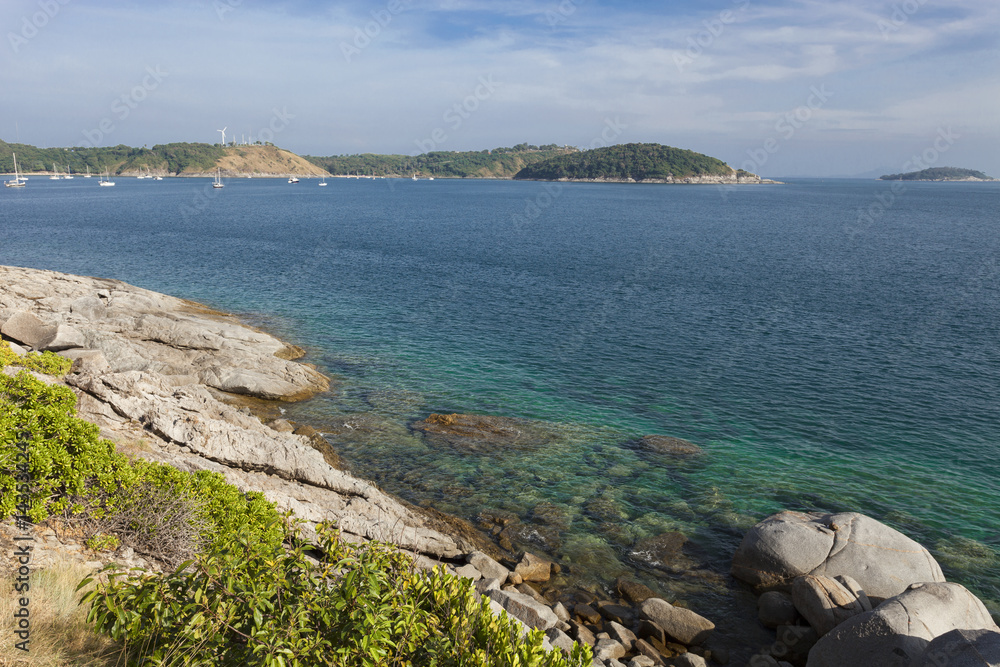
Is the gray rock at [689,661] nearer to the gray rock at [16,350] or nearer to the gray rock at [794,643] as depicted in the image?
the gray rock at [794,643]

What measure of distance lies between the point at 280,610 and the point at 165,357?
28877mm

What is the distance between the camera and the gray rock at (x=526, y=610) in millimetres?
15648

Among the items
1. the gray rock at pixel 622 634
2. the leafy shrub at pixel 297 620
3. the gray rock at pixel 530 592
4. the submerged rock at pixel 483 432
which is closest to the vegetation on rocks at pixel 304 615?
the leafy shrub at pixel 297 620

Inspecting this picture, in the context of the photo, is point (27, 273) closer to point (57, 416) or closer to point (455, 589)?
point (57, 416)

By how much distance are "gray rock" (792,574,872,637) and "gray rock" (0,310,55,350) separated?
32342mm

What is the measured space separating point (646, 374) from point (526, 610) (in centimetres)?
2391

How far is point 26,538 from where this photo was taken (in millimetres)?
11922

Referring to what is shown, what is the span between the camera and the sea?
23.2 m

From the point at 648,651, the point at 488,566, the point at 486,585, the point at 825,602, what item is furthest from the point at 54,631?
the point at 825,602

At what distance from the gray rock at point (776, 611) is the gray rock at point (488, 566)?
7.72 m

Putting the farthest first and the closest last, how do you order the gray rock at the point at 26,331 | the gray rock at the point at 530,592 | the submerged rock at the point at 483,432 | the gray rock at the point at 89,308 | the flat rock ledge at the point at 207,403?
the gray rock at the point at 89,308, the submerged rock at the point at 483,432, the gray rock at the point at 26,331, the flat rock ledge at the point at 207,403, the gray rock at the point at 530,592

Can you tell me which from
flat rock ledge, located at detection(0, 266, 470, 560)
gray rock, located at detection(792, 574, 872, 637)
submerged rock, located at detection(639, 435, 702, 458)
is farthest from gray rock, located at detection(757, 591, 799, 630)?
submerged rock, located at detection(639, 435, 702, 458)

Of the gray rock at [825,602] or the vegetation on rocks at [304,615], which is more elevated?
the vegetation on rocks at [304,615]

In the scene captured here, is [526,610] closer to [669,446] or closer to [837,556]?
[837,556]
